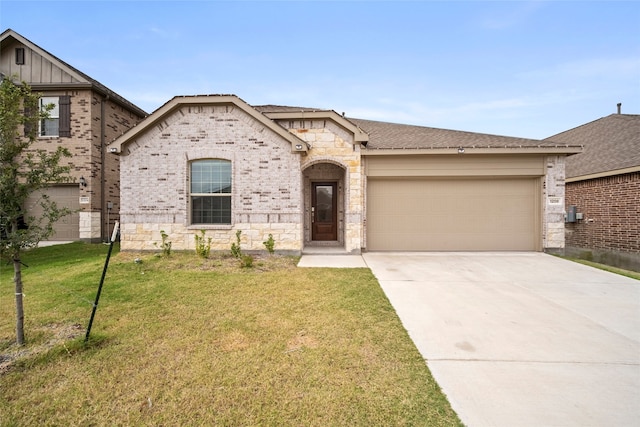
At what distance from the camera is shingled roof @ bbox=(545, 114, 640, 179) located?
1003 centimetres

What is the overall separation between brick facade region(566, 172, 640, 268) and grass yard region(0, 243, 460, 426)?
10638 millimetres

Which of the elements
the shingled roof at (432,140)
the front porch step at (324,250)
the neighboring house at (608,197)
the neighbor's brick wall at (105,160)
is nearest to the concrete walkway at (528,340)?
the front porch step at (324,250)

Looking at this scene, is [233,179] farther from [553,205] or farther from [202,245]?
[553,205]

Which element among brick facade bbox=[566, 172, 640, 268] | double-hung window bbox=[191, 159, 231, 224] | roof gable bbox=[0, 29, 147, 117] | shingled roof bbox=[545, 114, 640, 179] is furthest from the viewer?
roof gable bbox=[0, 29, 147, 117]

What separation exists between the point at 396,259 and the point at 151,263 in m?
6.92

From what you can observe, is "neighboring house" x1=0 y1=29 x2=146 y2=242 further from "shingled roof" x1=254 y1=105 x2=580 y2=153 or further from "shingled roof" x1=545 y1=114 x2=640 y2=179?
"shingled roof" x1=545 y1=114 x2=640 y2=179

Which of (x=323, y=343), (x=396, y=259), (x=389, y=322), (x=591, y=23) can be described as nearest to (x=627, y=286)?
(x=396, y=259)

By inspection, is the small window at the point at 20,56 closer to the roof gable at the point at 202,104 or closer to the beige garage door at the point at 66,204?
the beige garage door at the point at 66,204

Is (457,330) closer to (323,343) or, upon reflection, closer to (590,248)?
(323,343)

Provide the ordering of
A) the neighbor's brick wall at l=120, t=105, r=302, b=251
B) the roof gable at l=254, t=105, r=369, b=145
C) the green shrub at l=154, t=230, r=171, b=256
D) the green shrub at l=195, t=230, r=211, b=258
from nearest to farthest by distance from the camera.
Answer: the green shrub at l=195, t=230, r=211, b=258 < the green shrub at l=154, t=230, r=171, b=256 < the neighbor's brick wall at l=120, t=105, r=302, b=251 < the roof gable at l=254, t=105, r=369, b=145

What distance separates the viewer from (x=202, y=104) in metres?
8.38

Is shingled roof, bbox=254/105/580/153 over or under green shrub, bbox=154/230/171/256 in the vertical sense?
over

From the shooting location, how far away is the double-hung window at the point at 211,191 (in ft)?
27.9

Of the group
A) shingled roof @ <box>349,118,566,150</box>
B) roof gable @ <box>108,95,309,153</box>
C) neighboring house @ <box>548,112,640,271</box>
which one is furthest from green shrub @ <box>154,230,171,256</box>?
neighboring house @ <box>548,112,640,271</box>
